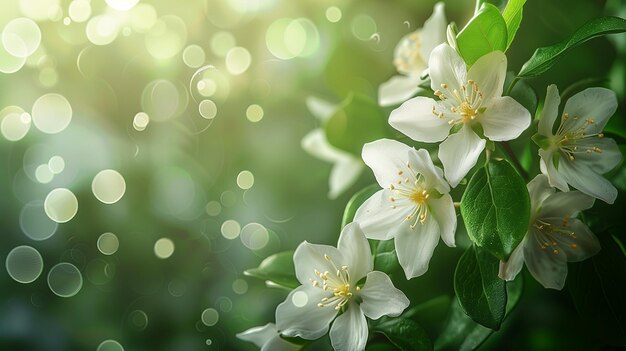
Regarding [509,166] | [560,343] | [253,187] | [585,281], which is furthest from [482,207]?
[253,187]

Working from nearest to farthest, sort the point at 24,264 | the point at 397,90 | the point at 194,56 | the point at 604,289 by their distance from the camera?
the point at 604,289
the point at 397,90
the point at 24,264
the point at 194,56

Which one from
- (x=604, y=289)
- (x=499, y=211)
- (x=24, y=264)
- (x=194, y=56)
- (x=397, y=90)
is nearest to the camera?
(x=499, y=211)

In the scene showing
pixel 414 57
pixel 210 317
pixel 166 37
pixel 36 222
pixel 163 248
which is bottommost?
pixel 210 317

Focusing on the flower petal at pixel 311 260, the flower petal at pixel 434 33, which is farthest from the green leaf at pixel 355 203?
the flower petal at pixel 434 33

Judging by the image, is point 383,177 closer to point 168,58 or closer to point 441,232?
point 441,232

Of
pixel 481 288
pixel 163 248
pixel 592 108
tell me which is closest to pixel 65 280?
pixel 163 248

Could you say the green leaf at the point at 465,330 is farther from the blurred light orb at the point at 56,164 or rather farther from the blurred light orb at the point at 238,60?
the blurred light orb at the point at 56,164

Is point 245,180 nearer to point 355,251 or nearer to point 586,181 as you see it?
point 355,251
